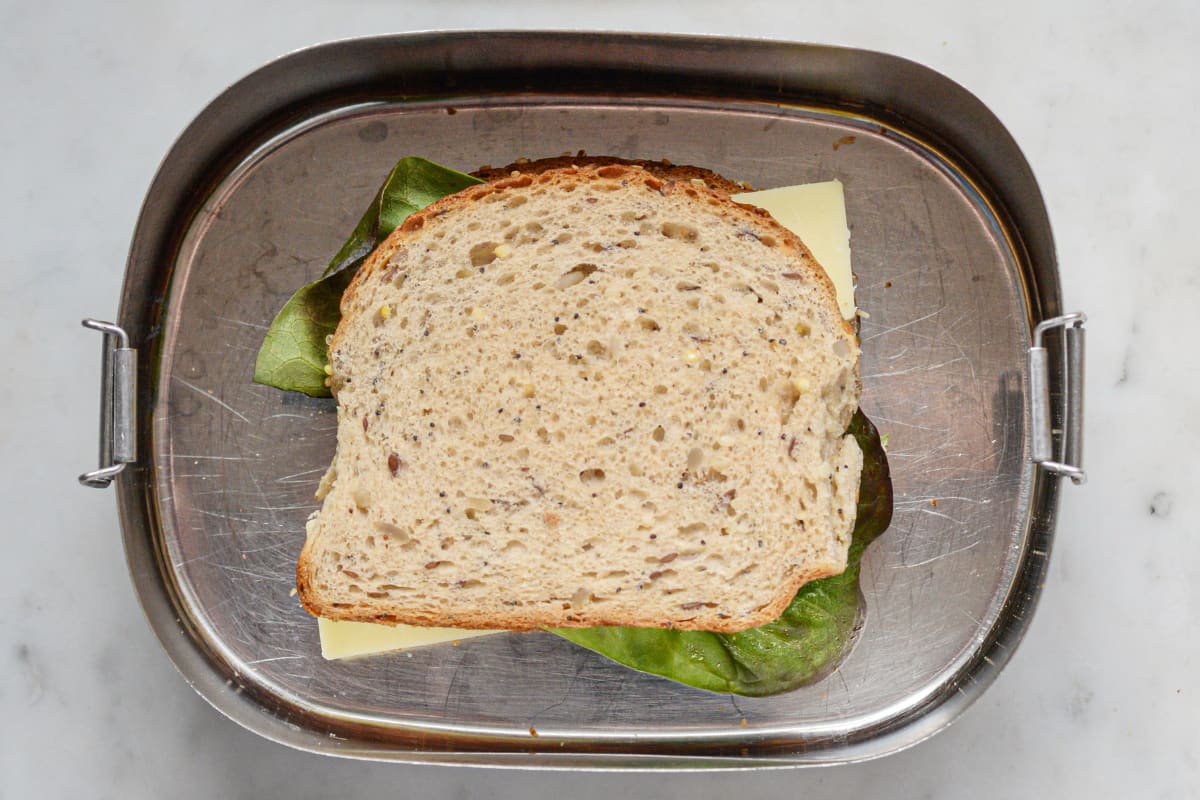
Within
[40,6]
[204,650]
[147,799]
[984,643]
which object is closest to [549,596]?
[204,650]

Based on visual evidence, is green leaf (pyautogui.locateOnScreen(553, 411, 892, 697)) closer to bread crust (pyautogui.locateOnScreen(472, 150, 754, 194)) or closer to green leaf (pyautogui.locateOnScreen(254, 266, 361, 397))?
bread crust (pyautogui.locateOnScreen(472, 150, 754, 194))

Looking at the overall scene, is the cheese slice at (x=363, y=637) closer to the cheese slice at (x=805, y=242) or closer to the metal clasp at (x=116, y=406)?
the cheese slice at (x=805, y=242)

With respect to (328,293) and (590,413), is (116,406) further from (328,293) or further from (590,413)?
(590,413)

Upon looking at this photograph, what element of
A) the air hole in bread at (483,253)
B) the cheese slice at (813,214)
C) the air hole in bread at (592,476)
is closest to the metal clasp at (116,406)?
the air hole in bread at (483,253)

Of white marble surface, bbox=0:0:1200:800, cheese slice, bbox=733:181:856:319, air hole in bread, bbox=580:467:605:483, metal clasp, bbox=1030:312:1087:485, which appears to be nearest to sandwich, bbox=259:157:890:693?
air hole in bread, bbox=580:467:605:483

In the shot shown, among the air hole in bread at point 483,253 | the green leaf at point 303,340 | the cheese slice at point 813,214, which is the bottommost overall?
the green leaf at point 303,340
